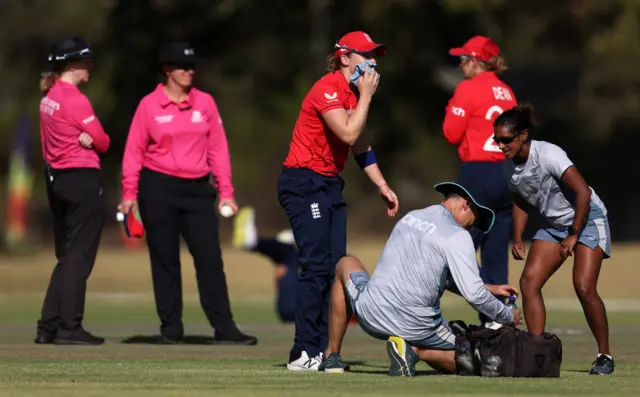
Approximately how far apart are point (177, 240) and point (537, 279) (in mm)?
3552

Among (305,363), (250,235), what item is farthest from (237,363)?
(250,235)

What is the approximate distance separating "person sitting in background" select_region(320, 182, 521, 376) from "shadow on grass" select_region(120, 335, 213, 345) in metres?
3.29

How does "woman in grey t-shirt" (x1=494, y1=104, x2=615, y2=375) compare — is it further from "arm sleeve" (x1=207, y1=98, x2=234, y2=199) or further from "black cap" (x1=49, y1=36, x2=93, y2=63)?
"black cap" (x1=49, y1=36, x2=93, y2=63)

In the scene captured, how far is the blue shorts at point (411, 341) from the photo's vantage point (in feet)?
32.0

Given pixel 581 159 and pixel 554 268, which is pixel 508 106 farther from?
pixel 581 159

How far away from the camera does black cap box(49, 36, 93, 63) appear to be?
12602 mm

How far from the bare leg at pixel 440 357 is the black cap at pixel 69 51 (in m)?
4.36

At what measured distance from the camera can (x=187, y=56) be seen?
41.2ft

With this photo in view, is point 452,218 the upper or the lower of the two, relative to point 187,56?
lower

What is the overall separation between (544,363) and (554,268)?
104 cm

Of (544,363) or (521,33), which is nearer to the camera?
(544,363)

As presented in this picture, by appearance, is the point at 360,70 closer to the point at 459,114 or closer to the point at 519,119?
the point at 519,119

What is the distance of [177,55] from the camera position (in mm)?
12523

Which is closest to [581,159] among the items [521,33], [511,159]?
[521,33]
